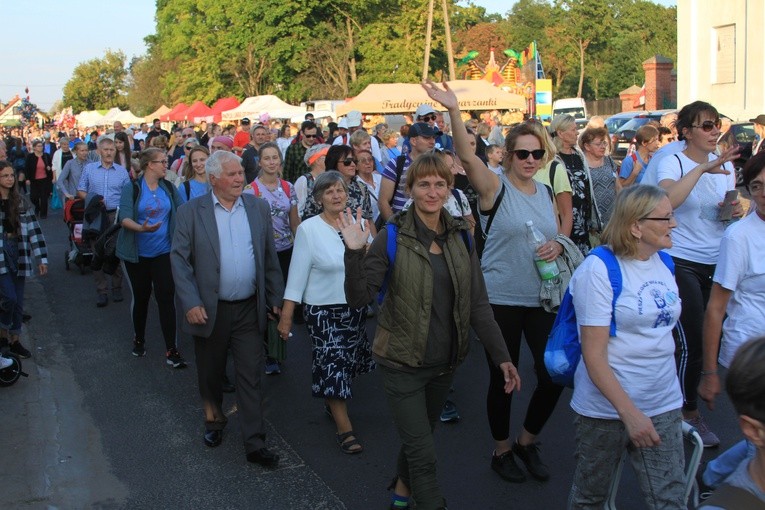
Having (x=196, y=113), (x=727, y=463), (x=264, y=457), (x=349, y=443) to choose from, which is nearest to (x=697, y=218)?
(x=727, y=463)

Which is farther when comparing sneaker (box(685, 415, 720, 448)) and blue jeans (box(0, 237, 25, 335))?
blue jeans (box(0, 237, 25, 335))

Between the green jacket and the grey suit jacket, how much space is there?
5.26 feet

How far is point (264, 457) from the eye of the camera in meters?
5.34

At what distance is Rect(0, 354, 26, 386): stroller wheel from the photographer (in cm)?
711

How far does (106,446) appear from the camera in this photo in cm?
588

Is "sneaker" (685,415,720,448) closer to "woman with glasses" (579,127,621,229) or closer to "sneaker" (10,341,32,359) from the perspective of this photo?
"woman with glasses" (579,127,621,229)

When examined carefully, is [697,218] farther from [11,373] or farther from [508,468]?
[11,373]

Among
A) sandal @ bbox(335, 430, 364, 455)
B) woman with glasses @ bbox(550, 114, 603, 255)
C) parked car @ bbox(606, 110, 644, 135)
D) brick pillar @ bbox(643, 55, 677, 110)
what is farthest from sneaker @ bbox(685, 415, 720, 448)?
brick pillar @ bbox(643, 55, 677, 110)

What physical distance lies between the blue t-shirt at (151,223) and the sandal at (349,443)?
2.98 m

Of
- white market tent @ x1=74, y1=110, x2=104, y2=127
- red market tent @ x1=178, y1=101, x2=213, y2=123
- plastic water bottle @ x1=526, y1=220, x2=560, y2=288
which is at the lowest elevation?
plastic water bottle @ x1=526, y1=220, x2=560, y2=288

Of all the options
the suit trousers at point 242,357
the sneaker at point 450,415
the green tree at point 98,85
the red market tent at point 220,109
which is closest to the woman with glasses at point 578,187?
the sneaker at point 450,415

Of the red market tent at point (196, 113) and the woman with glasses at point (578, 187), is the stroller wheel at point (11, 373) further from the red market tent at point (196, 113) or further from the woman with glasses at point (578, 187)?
the red market tent at point (196, 113)

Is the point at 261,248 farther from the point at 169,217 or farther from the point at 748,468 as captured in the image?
the point at 748,468

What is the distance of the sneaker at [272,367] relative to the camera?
24.4ft
